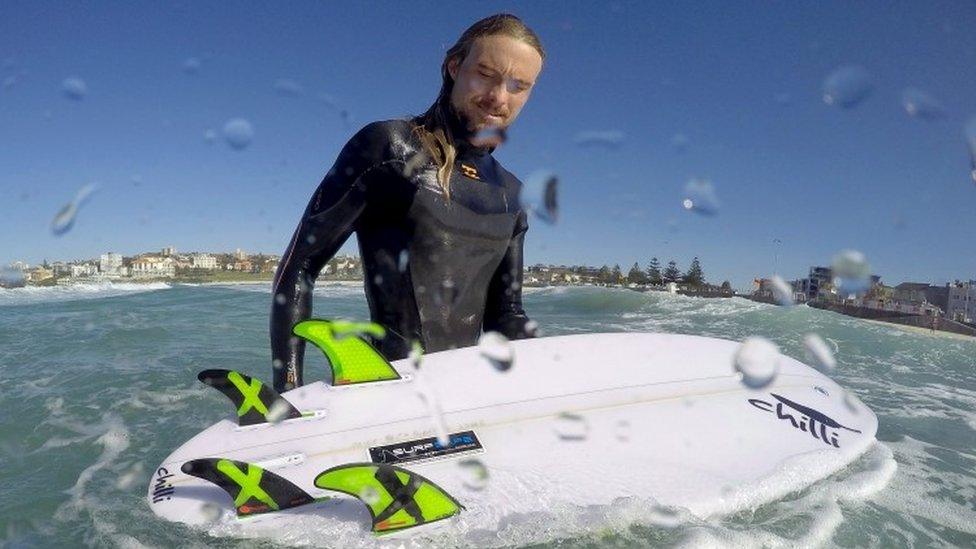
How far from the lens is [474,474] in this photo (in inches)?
66.2

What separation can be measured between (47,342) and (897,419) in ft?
27.0

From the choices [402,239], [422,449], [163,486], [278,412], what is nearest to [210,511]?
[163,486]

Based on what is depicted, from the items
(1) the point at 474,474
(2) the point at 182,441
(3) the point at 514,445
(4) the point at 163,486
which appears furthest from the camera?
(2) the point at 182,441

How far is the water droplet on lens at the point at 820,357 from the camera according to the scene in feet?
22.2

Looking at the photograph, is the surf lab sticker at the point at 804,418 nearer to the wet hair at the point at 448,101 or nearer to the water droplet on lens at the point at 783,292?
the water droplet on lens at the point at 783,292

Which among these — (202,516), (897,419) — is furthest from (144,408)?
(897,419)

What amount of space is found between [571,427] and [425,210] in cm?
96

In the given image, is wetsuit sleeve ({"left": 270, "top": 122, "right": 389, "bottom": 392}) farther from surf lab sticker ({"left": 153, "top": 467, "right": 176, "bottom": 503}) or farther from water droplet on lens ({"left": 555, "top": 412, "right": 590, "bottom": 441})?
water droplet on lens ({"left": 555, "top": 412, "right": 590, "bottom": 441})

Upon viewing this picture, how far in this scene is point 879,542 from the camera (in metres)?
1.62

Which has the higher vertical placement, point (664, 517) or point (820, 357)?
point (664, 517)

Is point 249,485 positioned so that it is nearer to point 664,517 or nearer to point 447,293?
point 447,293

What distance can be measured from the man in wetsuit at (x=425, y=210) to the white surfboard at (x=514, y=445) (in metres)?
0.21

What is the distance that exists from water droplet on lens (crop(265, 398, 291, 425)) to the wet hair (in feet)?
3.04

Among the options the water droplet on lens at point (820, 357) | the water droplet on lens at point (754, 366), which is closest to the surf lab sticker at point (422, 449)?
the water droplet on lens at point (754, 366)
